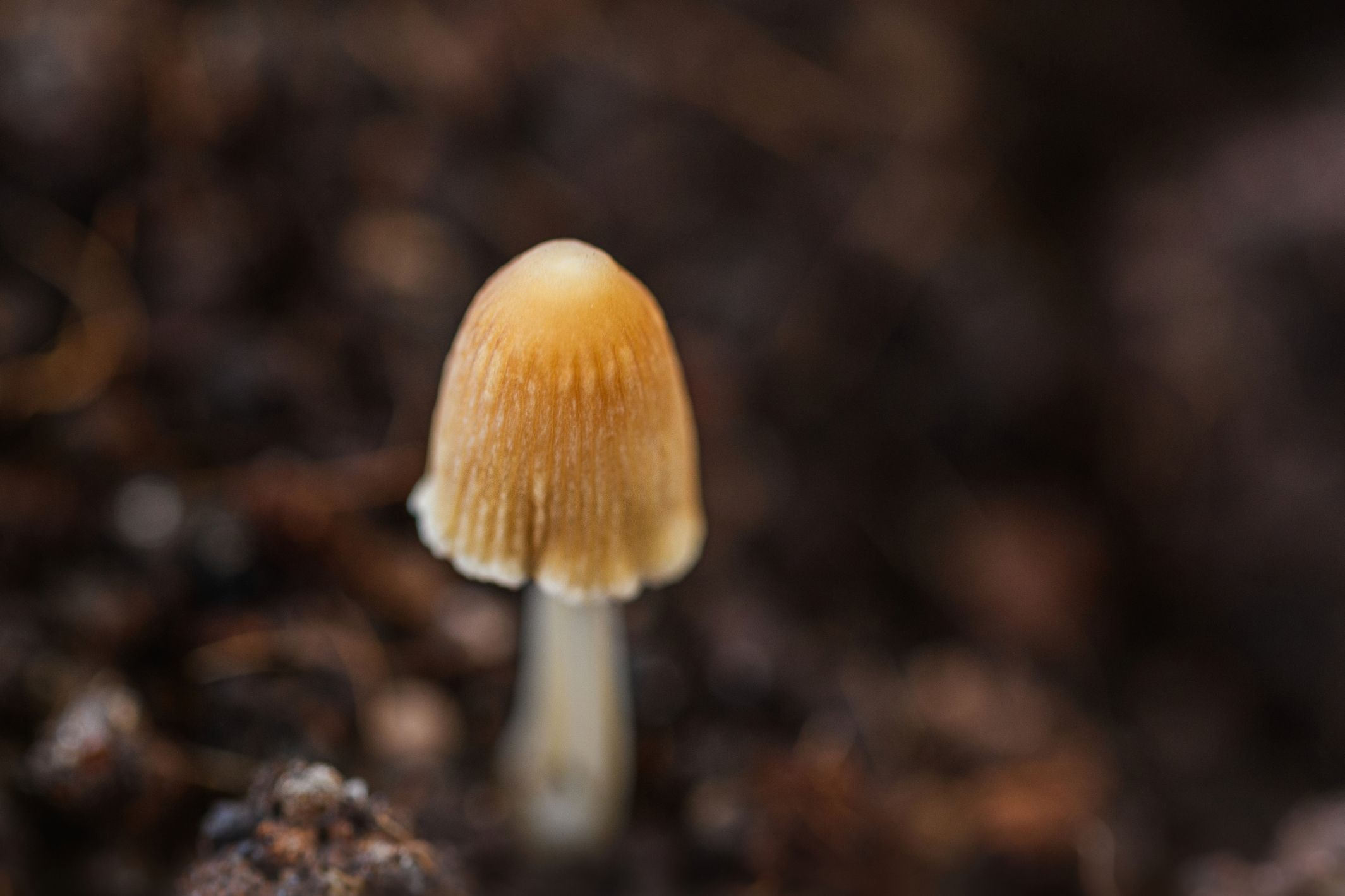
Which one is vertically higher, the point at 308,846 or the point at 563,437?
the point at 563,437

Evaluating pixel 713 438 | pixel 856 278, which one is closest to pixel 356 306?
pixel 713 438

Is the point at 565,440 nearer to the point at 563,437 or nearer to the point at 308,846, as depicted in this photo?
the point at 563,437

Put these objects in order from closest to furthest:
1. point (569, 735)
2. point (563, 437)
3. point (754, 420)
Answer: point (563, 437)
point (569, 735)
point (754, 420)

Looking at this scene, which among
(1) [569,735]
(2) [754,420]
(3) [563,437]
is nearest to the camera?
(3) [563,437]

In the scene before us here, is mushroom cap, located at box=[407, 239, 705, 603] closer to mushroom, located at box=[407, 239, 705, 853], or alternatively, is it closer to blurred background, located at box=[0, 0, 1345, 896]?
mushroom, located at box=[407, 239, 705, 853]

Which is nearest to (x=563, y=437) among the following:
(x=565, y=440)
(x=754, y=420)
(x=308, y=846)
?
(x=565, y=440)

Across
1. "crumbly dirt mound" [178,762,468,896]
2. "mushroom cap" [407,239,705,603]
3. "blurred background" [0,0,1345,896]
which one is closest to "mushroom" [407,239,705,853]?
"mushroom cap" [407,239,705,603]

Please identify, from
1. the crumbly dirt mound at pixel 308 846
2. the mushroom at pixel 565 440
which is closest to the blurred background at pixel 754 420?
the crumbly dirt mound at pixel 308 846

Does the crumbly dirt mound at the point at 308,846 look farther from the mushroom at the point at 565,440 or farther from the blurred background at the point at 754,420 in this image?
the mushroom at the point at 565,440
